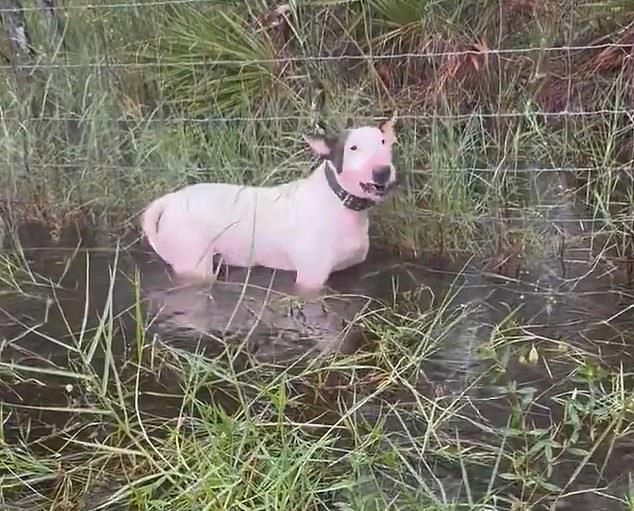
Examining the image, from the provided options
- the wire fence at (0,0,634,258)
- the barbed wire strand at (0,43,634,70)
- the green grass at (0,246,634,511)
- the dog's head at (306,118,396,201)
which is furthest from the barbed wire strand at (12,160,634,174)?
the green grass at (0,246,634,511)

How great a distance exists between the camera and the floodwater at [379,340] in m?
1.26

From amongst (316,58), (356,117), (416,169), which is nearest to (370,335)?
(416,169)

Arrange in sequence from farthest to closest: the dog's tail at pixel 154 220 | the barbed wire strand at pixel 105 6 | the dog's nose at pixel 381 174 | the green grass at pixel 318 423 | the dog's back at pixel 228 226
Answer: the barbed wire strand at pixel 105 6, the dog's tail at pixel 154 220, the dog's back at pixel 228 226, the dog's nose at pixel 381 174, the green grass at pixel 318 423

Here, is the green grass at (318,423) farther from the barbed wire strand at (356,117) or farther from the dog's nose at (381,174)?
the barbed wire strand at (356,117)

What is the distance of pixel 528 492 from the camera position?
1160 millimetres

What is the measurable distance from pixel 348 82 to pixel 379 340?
0.96 metres

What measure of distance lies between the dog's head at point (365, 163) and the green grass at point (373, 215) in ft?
0.69

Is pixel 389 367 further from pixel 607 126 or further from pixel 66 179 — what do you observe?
pixel 66 179

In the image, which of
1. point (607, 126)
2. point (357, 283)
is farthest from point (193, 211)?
point (607, 126)

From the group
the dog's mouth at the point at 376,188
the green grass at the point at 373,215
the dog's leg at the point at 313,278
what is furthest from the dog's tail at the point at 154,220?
the dog's mouth at the point at 376,188

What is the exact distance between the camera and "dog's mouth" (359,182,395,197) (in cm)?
186

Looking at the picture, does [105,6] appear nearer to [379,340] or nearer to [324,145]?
[324,145]

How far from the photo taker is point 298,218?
1.92 metres

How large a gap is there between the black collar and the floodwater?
0.45 feet
